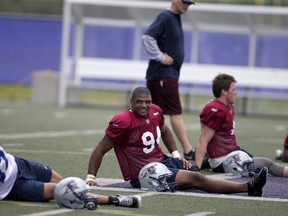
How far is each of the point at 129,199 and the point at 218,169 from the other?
310cm

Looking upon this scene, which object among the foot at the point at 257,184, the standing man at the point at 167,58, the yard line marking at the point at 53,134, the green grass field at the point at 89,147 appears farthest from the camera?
the yard line marking at the point at 53,134

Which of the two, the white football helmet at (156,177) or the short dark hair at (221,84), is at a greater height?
the short dark hair at (221,84)

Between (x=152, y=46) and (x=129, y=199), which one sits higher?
(x=152, y=46)

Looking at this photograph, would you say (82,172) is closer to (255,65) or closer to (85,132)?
(85,132)

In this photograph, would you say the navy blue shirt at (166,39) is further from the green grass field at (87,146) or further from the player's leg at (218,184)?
the player's leg at (218,184)

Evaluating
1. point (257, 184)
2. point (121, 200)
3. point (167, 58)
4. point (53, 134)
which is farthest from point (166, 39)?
point (121, 200)

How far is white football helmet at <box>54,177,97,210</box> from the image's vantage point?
7.12 meters

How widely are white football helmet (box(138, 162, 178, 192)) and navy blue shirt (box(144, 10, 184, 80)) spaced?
381 centimetres

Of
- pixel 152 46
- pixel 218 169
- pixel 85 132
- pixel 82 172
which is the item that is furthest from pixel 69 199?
pixel 85 132

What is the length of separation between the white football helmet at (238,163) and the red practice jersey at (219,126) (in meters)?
0.11

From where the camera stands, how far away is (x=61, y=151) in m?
12.3

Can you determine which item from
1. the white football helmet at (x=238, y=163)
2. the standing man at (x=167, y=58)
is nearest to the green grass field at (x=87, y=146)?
the standing man at (x=167, y=58)

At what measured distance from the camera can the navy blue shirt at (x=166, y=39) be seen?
12.0 metres

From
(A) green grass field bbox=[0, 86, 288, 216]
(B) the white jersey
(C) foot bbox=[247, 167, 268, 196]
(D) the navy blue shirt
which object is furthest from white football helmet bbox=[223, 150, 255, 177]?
(B) the white jersey
